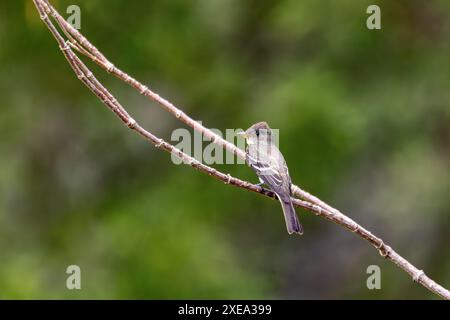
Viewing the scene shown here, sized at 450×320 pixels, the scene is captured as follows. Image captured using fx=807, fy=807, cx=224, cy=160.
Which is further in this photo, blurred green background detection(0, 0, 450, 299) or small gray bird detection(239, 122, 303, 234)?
blurred green background detection(0, 0, 450, 299)

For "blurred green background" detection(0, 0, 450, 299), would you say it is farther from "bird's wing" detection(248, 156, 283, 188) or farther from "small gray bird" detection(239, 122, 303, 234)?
"bird's wing" detection(248, 156, 283, 188)

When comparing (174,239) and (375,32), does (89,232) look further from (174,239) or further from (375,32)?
(375,32)

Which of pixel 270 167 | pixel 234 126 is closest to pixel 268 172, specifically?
pixel 270 167

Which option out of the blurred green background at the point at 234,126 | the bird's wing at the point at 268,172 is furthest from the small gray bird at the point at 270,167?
the blurred green background at the point at 234,126

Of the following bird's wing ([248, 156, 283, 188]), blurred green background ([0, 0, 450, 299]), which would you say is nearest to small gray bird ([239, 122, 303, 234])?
bird's wing ([248, 156, 283, 188])

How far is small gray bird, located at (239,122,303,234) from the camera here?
5.54m

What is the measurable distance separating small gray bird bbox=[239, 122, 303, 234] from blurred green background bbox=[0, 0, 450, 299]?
4.85 m

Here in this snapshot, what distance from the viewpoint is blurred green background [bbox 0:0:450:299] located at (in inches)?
440

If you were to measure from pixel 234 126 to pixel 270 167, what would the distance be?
5653 millimetres

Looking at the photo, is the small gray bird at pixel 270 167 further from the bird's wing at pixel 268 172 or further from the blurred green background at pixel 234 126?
the blurred green background at pixel 234 126

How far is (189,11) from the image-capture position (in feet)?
38.8

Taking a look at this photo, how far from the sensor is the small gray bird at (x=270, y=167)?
18.2 feet

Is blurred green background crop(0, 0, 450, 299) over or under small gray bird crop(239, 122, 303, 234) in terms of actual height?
over

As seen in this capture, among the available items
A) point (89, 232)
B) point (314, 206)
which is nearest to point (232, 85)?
point (89, 232)
